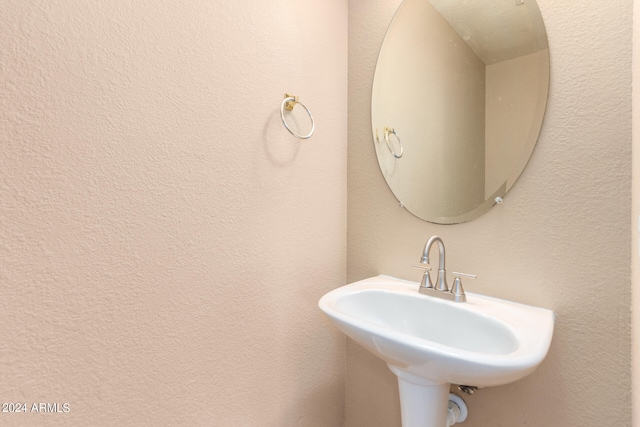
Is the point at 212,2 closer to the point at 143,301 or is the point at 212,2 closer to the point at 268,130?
the point at 268,130

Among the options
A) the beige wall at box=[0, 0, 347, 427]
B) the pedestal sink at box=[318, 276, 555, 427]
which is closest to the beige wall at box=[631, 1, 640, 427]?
the pedestal sink at box=[318, 276, 555, 427]

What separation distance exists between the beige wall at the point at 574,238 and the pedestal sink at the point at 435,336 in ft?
0.30

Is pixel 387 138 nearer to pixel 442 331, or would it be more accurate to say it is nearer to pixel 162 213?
pixel 442 331

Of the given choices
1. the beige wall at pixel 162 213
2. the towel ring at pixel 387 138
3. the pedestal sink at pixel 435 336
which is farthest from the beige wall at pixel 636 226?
the beige wall at pixel 162 213

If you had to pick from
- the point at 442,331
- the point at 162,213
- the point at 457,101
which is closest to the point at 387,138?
the point at 457,101

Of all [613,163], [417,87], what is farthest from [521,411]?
[417,87]

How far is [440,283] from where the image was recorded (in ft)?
2.96

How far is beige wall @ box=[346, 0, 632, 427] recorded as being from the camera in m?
0.73

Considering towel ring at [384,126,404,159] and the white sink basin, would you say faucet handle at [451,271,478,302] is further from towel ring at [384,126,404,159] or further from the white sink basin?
towel ring at [384,126,404,159]

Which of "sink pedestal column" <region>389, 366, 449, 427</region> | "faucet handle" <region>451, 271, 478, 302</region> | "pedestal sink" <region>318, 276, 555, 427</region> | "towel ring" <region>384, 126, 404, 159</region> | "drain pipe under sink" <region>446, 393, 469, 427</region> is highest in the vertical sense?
"towel ring" <region>384, 126, 404, 159</region>

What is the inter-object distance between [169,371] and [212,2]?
100 cm

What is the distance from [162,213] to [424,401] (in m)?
0.86

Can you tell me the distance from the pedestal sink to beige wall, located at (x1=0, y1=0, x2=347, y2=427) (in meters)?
0.28

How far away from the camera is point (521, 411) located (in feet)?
2.79
